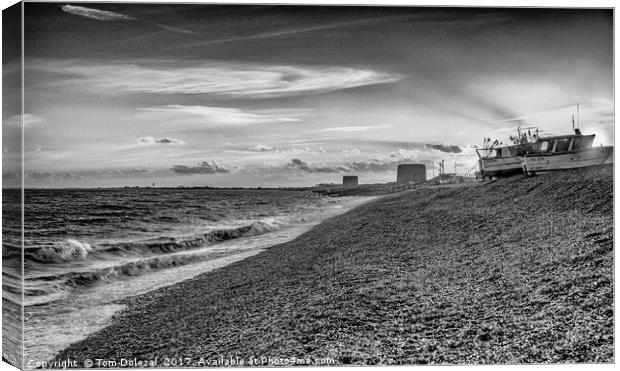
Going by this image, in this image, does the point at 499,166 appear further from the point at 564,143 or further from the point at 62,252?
the point at 62,252

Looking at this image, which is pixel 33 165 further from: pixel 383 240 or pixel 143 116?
pixel 383 240

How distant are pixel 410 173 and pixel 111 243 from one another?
4.28 metres

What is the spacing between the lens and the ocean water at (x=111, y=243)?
19.0 ft

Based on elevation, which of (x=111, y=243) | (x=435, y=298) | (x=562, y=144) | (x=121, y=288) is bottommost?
(x=121, y=288)

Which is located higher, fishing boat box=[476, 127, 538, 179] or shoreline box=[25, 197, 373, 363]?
fishing boat box=[476, 127, 538, 179]

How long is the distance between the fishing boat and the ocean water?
198cm

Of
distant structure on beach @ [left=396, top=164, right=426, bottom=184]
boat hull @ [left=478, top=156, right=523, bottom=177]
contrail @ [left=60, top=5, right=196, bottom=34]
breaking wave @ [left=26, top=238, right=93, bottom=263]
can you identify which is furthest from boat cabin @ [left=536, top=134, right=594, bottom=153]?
breaking wave @ [left=26, top=238, right=93, bottom=263]

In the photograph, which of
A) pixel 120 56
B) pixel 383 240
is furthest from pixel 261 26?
pixel 383 240

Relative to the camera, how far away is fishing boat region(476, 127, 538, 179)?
6.64 m

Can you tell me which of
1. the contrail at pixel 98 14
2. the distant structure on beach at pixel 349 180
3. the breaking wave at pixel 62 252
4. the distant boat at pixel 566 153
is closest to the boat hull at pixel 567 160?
the distant boat at pixel 566 153

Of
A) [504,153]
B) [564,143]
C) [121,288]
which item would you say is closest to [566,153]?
[564,143]

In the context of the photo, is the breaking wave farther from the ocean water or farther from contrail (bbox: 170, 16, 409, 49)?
contrail (bbox: 170, 16, 409, 49)

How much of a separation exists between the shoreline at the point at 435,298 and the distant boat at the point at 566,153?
0.25 meters

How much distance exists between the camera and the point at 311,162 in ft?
21.7
